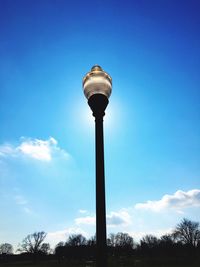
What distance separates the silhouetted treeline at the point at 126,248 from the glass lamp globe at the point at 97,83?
82369 millimetres

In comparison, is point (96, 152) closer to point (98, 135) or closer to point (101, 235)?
point (98, 135)

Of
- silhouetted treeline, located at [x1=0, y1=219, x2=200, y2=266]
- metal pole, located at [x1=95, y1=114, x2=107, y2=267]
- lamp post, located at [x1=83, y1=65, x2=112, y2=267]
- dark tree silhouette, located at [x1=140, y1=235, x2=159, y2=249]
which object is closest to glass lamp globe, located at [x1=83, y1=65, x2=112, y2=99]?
lamp post, located at [x1=83, y1=65, x2=112, y2=267]

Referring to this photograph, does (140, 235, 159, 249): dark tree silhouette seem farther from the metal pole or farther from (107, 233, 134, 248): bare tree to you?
the metal pole

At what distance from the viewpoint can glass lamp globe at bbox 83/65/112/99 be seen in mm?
3787

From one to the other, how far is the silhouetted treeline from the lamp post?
82.3m

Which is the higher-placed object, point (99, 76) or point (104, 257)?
point (99, 76)

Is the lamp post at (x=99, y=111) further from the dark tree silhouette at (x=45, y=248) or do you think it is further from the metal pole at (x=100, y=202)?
the dark tree silhouette at (x=45, y=248)

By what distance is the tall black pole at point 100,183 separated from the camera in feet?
9.16

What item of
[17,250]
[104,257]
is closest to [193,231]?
[17,250]

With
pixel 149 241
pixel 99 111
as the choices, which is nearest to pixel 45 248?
pixel 149 241

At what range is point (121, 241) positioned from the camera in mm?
131000

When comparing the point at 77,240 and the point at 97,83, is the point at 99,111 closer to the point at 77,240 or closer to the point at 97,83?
the point at 97,83

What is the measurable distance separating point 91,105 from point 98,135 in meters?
0.53

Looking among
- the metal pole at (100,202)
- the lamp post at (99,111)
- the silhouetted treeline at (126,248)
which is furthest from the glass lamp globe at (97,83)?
the silhouetted treeline at (126,248)
